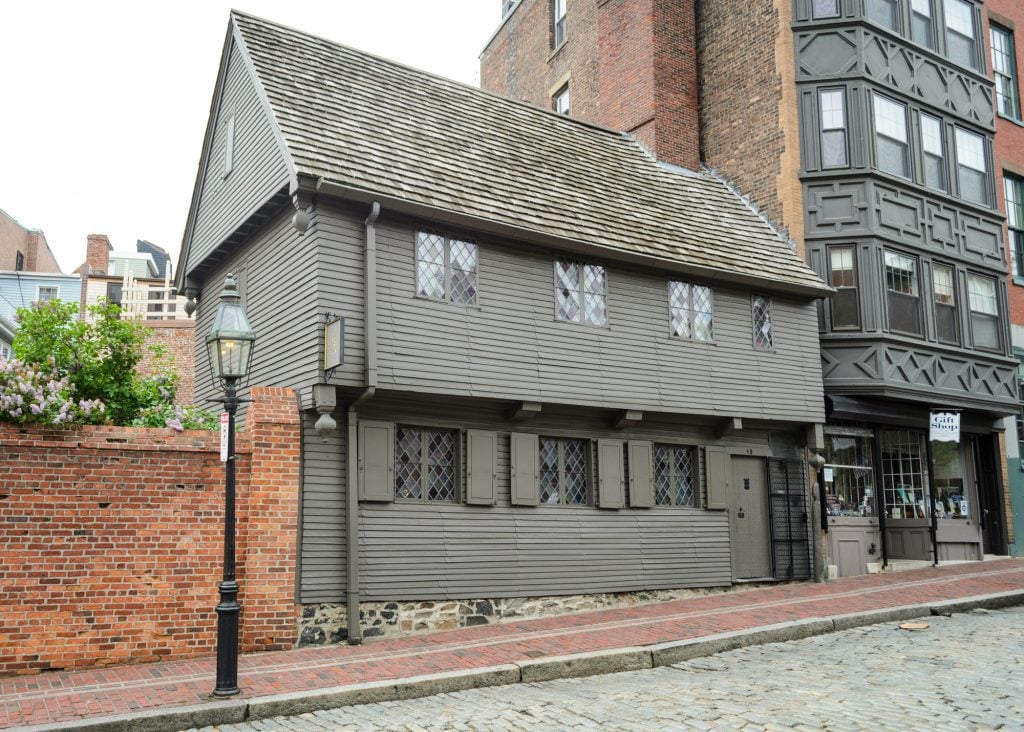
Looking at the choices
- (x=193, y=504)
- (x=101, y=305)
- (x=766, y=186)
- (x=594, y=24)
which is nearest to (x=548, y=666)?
(x=193, y=504)

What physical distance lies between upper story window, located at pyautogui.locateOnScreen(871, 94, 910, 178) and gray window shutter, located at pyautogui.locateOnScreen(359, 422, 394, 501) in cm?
1150

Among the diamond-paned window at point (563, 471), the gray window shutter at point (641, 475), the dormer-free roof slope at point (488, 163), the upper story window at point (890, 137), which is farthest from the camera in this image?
the upper story window at point (890, 137)

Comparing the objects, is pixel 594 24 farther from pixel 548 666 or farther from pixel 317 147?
pixel 548 666

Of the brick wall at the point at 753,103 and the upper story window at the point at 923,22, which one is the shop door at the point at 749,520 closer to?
the brick wall at the point at 753,103

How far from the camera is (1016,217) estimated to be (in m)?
22.0

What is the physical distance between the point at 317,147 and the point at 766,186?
983cm

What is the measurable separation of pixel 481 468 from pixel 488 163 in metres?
4.85

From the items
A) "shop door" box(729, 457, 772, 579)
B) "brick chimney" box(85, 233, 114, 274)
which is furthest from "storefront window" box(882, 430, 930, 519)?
"brick chimney" box(85, 233, 114, 274)

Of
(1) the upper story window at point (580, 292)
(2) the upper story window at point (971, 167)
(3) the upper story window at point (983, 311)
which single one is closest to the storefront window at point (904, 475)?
(3) the upper story window at point (983, 311)

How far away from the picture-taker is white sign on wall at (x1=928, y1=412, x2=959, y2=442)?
1827 cm

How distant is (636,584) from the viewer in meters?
14.2

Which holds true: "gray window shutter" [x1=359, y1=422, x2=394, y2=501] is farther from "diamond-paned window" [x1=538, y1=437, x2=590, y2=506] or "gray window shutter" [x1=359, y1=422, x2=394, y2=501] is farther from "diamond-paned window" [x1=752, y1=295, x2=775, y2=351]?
"diamond-paned window" [x1=752, y1=295, x2=775, y2=351]

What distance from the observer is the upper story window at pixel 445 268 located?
41.5 ft

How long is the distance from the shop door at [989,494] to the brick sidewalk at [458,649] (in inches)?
180
